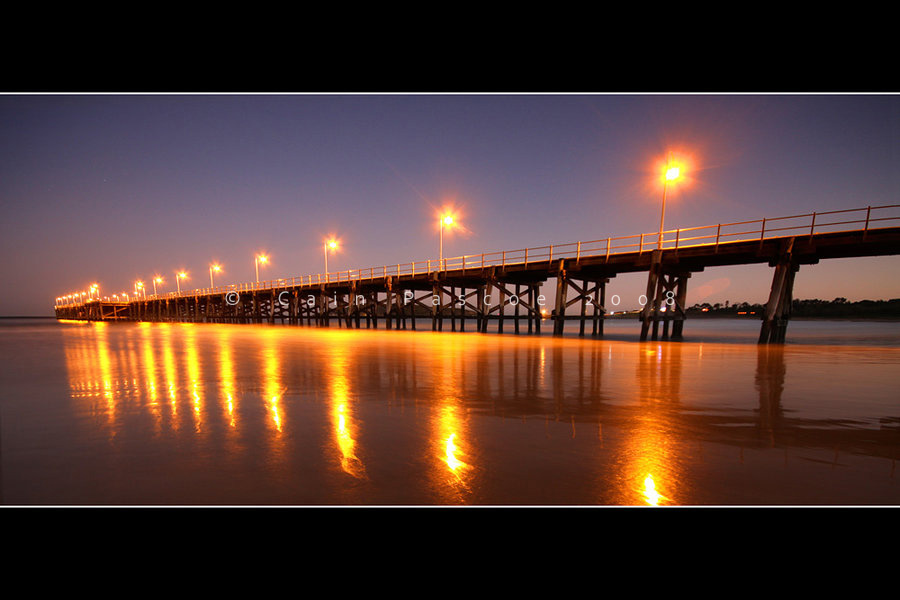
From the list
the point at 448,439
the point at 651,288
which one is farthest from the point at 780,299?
the point at 448,439

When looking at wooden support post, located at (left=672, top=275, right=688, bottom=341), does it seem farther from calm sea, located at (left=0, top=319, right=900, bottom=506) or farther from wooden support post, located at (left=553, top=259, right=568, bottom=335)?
calm sea, located at (left=0, top=319, right=900, bottom=506)

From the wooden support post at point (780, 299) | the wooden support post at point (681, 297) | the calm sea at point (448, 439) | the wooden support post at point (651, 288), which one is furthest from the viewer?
the wooden support post at point (681, 297)

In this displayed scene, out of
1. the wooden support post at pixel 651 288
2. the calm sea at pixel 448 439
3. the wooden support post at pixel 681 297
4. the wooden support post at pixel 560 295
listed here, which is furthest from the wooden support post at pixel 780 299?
the calm sea at pixel 448 439

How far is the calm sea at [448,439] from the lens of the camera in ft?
9.48

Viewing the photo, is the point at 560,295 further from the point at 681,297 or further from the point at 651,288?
the point at 681,297

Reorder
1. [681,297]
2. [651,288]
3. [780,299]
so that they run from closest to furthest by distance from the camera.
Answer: [780,299]
[651,288]
[681,297]

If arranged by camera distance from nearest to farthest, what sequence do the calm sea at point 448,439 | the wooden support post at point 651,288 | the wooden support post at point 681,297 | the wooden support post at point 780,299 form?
the calm sea at point 448,439
the wooden support post at point 780,299
the wooden support post at point 651,288
the wooden support post at point 681,297

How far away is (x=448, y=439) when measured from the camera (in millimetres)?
4066

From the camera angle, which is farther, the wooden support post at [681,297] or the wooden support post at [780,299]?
the wooden support post at [681,297]

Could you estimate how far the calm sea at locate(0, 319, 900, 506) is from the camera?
2.89 meters

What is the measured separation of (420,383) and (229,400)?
3.12 m

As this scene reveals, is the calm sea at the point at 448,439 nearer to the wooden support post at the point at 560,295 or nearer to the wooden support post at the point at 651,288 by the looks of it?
the wooden support post at the point at 651,288
